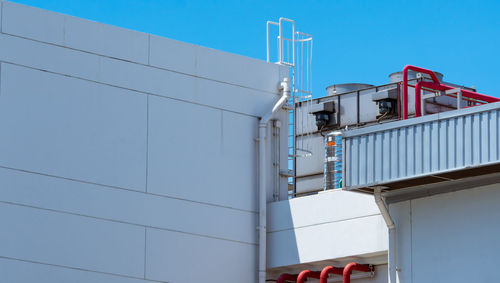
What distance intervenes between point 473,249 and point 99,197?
6785 millimetres

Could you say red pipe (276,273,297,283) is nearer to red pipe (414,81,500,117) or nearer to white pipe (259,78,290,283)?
white pipe (259,78,290,283)

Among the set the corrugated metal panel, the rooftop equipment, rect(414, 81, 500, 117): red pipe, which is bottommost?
the corrugated metal panel

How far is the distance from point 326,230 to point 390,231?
7.08 feet

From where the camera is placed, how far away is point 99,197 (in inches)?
728

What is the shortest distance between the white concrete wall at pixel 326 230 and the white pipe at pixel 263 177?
9.4 inches

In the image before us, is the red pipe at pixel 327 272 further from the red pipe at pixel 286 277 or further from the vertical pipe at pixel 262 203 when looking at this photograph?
the vertical pipe at pixel 262 203

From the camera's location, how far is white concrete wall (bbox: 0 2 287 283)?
17.7 metres

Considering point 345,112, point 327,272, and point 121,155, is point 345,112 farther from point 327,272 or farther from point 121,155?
point 121,155

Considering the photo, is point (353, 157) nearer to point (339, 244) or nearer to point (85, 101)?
point (339, 244)

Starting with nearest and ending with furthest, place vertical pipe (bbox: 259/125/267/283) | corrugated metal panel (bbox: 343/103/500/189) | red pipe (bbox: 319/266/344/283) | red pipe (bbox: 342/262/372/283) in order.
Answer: corrugated metal panel (bbox: 343/103/500/189), red pipe (bbox: 342/262/372/283), red pipe (bbox: 319/266/344/283), vertical pipe (bbox: 259/125/267/283)

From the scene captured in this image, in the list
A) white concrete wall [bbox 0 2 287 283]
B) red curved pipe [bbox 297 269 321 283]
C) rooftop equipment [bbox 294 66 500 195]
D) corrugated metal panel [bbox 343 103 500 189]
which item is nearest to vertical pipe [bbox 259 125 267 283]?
white concrete wall [bbox 0 2 287 283]

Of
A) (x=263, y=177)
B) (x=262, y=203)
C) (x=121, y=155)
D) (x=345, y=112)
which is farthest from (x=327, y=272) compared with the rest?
(x=345, y=112)

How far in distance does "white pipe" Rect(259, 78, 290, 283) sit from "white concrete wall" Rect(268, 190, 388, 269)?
0.78 feet

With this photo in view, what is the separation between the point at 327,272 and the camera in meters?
18.9
